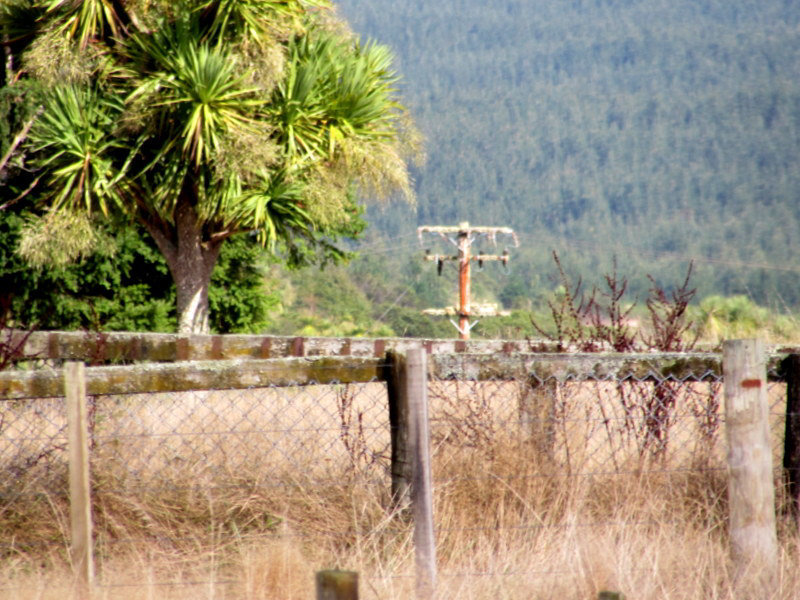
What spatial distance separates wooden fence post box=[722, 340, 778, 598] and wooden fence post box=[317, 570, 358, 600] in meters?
2.51

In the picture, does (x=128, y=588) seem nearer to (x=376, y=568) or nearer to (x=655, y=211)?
(x=376, y=568)

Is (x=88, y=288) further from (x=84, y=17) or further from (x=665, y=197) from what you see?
(x=665, y=197)

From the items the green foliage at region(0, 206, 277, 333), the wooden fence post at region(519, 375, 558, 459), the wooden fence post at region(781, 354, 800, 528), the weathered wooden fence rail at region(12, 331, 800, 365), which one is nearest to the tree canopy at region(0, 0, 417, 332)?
the green foliage at region(0, 206, 277, 333)

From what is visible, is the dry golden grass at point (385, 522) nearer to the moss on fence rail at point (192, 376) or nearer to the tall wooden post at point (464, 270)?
the moss on fence rail at point (192, 376)

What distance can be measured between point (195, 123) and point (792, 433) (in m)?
10.5

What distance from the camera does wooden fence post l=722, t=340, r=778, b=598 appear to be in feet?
12.1

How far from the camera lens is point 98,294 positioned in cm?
1670

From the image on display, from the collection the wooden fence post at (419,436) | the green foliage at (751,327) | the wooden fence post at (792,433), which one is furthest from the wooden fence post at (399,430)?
the green foliage at (751,327)

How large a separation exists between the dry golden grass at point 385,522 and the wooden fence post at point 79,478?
0.33ft

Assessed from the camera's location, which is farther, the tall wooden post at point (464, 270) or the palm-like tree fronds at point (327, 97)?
the tall wooden post at point (464, 270)

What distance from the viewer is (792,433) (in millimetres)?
4148

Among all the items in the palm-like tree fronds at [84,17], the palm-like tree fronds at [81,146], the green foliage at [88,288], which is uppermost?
the palm-like tree fronds at [84,17]

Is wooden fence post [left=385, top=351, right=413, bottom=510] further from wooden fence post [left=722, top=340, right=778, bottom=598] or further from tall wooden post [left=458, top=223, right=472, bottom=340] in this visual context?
tall wooden post [left=458, top=223, right=472, bottom=340]

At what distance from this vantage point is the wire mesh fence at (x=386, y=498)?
145 inches
